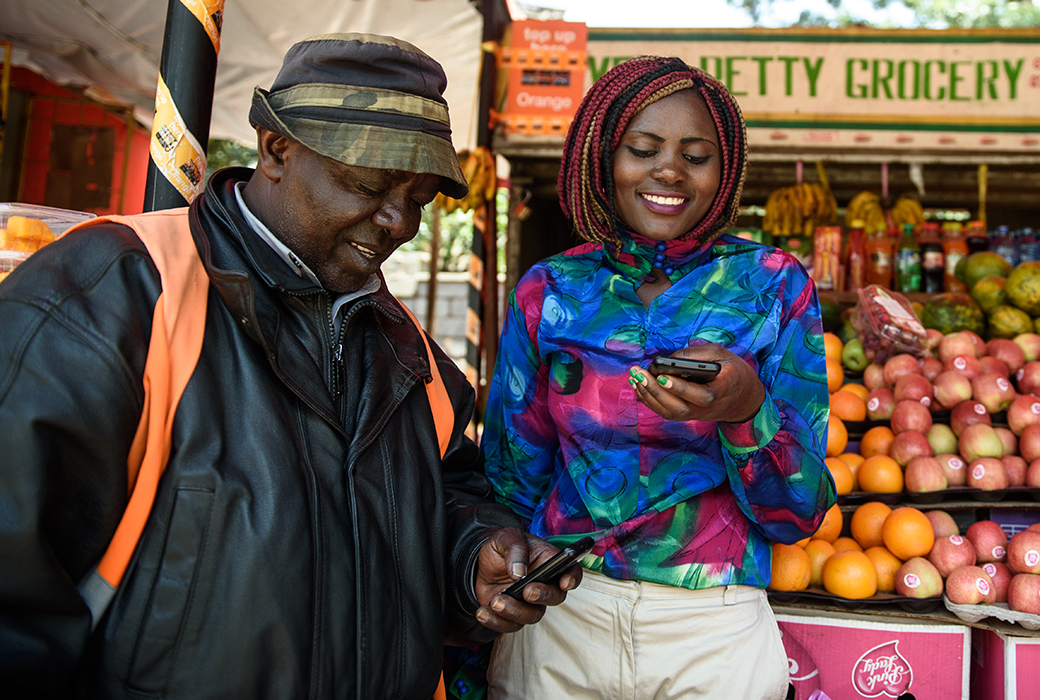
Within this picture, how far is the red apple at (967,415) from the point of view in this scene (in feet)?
9.65

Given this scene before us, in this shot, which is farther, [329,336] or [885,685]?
[885,685]

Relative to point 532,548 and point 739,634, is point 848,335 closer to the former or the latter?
point 739,634

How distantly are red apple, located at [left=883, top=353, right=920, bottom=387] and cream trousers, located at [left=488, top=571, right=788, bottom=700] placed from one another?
5.91 feet

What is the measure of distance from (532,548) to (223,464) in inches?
23.6

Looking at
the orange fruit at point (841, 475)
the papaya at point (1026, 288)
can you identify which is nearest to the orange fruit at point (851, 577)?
the orange fruit at point (841, 475)

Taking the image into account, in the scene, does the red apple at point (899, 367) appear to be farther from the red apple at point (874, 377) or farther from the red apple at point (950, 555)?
the red apple at point (950, 555)

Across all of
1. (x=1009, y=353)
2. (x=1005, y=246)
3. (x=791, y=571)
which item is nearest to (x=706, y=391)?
(x=791, y=571)

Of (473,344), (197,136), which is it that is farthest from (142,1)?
(197,136)

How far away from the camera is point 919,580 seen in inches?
99.0

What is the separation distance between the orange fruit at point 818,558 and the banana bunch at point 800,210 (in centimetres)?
289

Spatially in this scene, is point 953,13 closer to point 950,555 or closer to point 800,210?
point 800,210

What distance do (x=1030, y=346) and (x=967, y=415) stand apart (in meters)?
0.71

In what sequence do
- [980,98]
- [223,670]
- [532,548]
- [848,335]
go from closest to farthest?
1. [223,670]
2. [532,548]
3. [848,335]
4. [980,98]

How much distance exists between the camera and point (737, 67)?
192 inches
